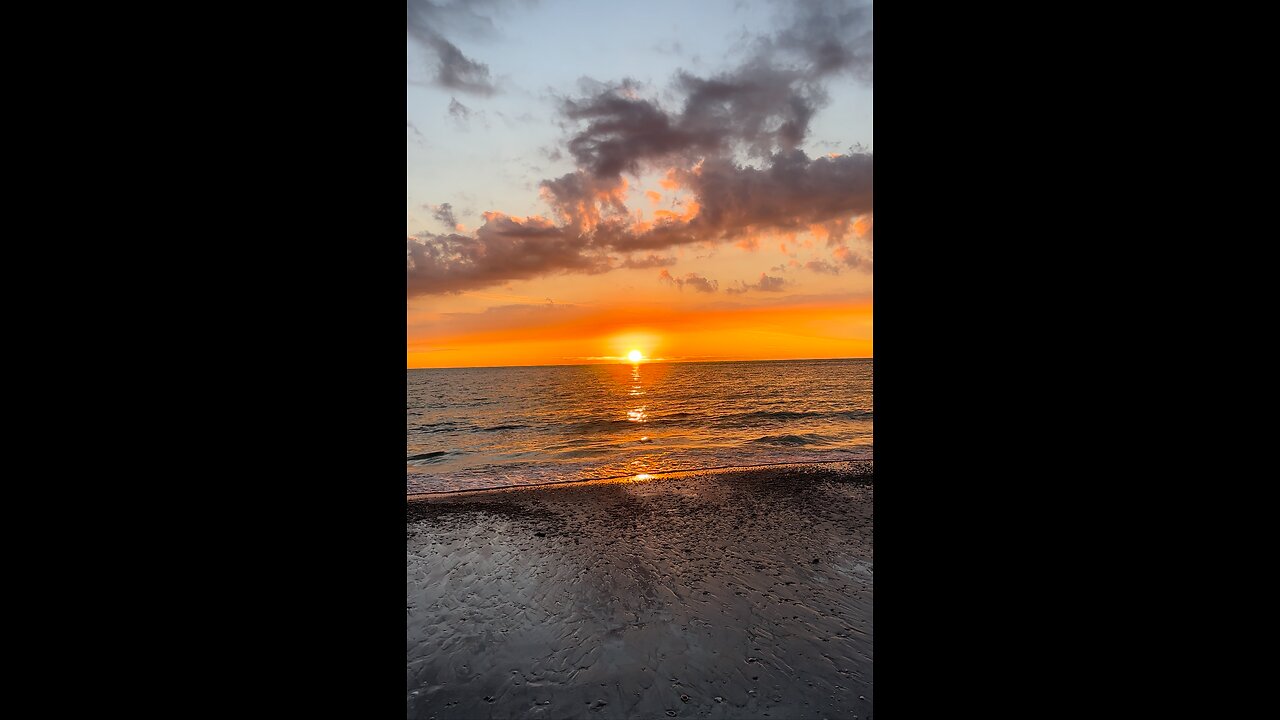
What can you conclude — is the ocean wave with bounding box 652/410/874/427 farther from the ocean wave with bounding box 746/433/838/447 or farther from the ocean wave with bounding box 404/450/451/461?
the ocean wave with bounding box 404/450/451/461

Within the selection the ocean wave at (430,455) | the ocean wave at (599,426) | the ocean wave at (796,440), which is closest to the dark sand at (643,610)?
the ocean wave at (430,455)

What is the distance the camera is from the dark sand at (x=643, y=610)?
3580 millimetres

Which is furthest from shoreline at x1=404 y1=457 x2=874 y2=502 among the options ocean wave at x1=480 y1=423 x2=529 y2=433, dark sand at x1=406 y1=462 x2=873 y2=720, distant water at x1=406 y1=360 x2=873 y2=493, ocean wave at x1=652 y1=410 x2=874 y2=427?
ocean wave at x1=480 y1=423 x2=529 y2=433

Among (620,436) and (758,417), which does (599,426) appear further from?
(758,417)

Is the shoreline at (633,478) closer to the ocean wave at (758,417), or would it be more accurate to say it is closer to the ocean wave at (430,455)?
the ocean wave at (430,455)

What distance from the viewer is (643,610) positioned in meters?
4.85

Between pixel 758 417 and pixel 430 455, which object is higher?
pixel 758 417

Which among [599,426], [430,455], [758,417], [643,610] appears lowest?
[430,455]

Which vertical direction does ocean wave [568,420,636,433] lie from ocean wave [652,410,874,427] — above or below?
below

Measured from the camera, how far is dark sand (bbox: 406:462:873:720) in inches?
141

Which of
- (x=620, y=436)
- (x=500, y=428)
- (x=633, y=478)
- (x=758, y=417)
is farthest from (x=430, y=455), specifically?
(x=758, y=417)
